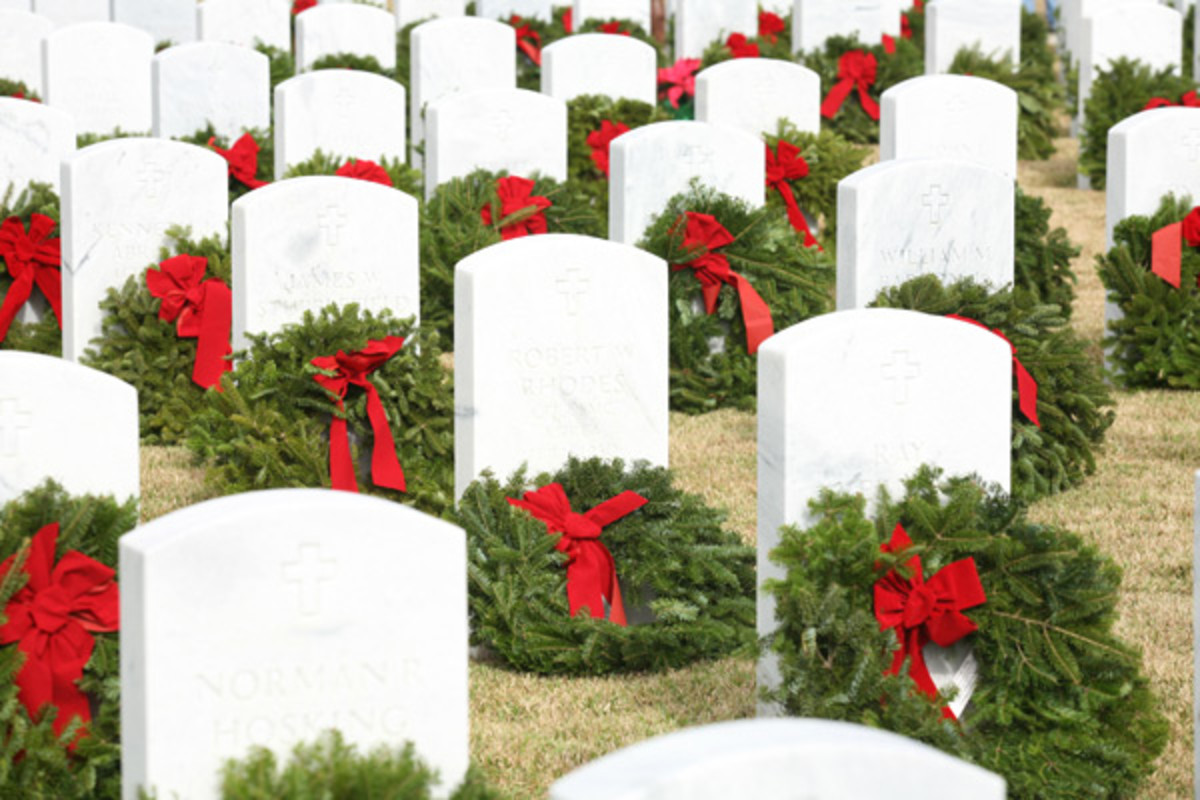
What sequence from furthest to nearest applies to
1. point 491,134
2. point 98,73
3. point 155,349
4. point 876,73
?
1. point 876,73
2. point 98,73
3. point 491,134
4. point 155,349

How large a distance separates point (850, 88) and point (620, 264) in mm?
7978

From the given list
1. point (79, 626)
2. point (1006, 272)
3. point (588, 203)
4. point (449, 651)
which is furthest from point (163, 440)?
point (449, 651)

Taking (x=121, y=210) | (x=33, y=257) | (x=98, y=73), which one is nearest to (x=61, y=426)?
(x=121, y=210)

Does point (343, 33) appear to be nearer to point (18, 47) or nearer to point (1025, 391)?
point (18, 47)

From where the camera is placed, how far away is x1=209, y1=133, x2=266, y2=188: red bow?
1039 centimetres

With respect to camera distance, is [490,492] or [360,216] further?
[360,216]

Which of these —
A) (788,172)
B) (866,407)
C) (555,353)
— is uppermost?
(788,172)

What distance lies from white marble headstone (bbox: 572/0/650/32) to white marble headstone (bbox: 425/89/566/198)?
5779mm

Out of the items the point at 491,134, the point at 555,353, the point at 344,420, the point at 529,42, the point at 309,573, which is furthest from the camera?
the point at 529,42

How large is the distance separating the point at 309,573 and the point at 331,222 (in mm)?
3598

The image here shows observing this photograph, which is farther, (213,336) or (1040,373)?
(213,336)

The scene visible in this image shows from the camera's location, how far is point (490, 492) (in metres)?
5.79

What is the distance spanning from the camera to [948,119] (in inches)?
372

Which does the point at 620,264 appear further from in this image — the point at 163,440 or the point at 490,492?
the point at 163,440
